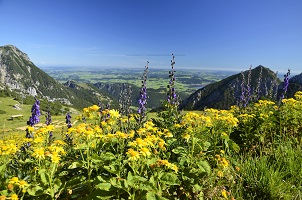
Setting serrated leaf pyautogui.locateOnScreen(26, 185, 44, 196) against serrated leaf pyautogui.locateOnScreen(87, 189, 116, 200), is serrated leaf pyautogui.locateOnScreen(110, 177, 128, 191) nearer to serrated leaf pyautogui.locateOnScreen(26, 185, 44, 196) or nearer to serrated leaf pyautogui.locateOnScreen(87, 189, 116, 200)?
serrated leaf pyautogui.locateOnScreen(87, 189, 116, 200)

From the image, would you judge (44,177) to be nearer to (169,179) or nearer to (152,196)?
(152,196)

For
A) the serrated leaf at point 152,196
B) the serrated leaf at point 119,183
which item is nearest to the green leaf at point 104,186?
the serrated leaf at point 119,183

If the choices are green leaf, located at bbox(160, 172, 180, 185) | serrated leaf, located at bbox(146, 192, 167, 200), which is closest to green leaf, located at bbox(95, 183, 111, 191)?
serrated leaf, located at bbox(146, 192, 167, 200)

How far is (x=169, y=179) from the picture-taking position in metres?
3.26

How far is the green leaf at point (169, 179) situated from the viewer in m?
3.19

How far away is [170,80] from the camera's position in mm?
9812

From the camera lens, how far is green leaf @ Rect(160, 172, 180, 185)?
3.19m

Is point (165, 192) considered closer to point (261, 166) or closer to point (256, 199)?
Answer: point (256, 199)

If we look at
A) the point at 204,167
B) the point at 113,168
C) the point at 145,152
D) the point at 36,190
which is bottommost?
the point at 36,190

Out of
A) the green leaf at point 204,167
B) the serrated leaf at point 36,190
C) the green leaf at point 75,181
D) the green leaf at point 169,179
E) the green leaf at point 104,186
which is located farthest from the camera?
the green leaf at point 204,167

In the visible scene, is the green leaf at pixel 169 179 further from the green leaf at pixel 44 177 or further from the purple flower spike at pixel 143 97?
the purple flower spike at pixel 143 97

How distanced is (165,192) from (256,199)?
1783mm

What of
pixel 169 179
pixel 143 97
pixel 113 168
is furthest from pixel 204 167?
pixel 143 97

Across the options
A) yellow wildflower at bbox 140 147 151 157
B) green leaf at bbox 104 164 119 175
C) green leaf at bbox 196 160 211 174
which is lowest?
green leaf at bbox 196 160 211 174
